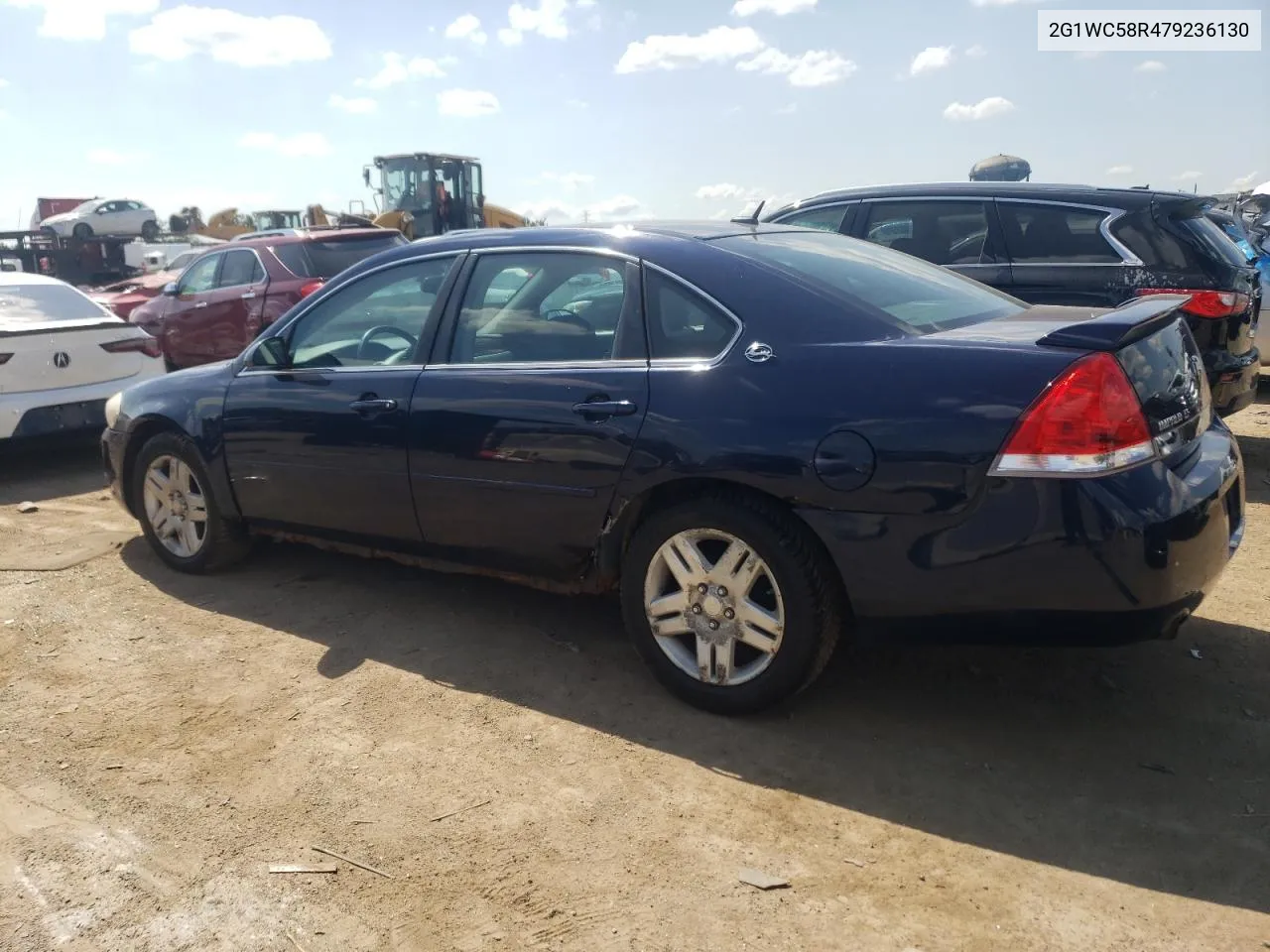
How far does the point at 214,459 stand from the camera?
478 cm

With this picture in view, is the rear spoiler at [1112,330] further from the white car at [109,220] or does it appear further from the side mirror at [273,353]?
the white car at [109,220]

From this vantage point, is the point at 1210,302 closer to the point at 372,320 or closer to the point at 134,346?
the point at 372,320

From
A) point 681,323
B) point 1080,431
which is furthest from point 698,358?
point 1080,431

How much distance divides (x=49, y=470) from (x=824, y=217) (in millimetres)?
5889

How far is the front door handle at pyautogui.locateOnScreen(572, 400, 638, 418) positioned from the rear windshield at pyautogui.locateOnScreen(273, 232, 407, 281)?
23.9ft

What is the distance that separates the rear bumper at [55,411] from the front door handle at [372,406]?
400 cm

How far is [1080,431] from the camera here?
2.82 meters

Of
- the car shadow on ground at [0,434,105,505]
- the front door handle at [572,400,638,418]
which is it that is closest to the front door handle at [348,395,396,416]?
the front door handle at [572,400,638,418]

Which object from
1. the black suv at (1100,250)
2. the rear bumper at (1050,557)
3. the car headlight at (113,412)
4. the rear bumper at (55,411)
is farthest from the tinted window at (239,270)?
the rear bumper at (1050,557)

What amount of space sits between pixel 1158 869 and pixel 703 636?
142 cm

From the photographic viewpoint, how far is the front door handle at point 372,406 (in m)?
4.12

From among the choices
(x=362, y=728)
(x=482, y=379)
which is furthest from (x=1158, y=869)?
(x=482, y=379)

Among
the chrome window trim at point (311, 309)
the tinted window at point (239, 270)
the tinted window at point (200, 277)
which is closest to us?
the chrome window trim at point (311, 309)

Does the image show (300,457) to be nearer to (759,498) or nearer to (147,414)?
(147,414)
